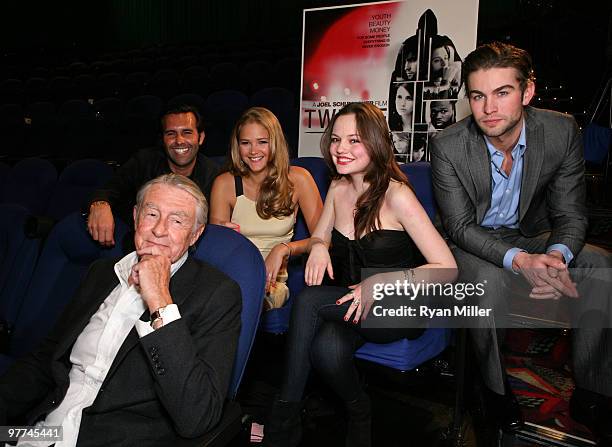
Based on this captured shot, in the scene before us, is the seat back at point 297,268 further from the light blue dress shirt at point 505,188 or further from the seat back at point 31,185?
the seat back at point 31,185

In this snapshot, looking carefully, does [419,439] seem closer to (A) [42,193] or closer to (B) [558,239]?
(B) [558,239]

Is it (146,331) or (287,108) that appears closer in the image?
(146,331)

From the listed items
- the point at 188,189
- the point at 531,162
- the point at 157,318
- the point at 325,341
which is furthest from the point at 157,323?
the point at 531,162

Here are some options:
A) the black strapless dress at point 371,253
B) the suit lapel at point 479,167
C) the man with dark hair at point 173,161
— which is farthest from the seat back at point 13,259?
the suit lapel at point 479,167

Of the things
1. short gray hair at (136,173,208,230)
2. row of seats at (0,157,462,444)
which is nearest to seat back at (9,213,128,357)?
row of seats at (0,157,462,444)

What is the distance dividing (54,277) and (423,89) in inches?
82.0

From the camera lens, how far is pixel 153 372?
1.02 meters

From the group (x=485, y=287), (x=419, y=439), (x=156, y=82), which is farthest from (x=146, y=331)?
(x=156, y=82)

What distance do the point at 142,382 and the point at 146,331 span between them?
0.14 metres

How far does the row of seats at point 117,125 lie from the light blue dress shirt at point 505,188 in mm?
2367

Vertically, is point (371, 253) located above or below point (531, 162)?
below

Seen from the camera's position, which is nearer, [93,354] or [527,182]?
[93,354]

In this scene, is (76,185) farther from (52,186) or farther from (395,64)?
(395,64)

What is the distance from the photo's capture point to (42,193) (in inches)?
115
